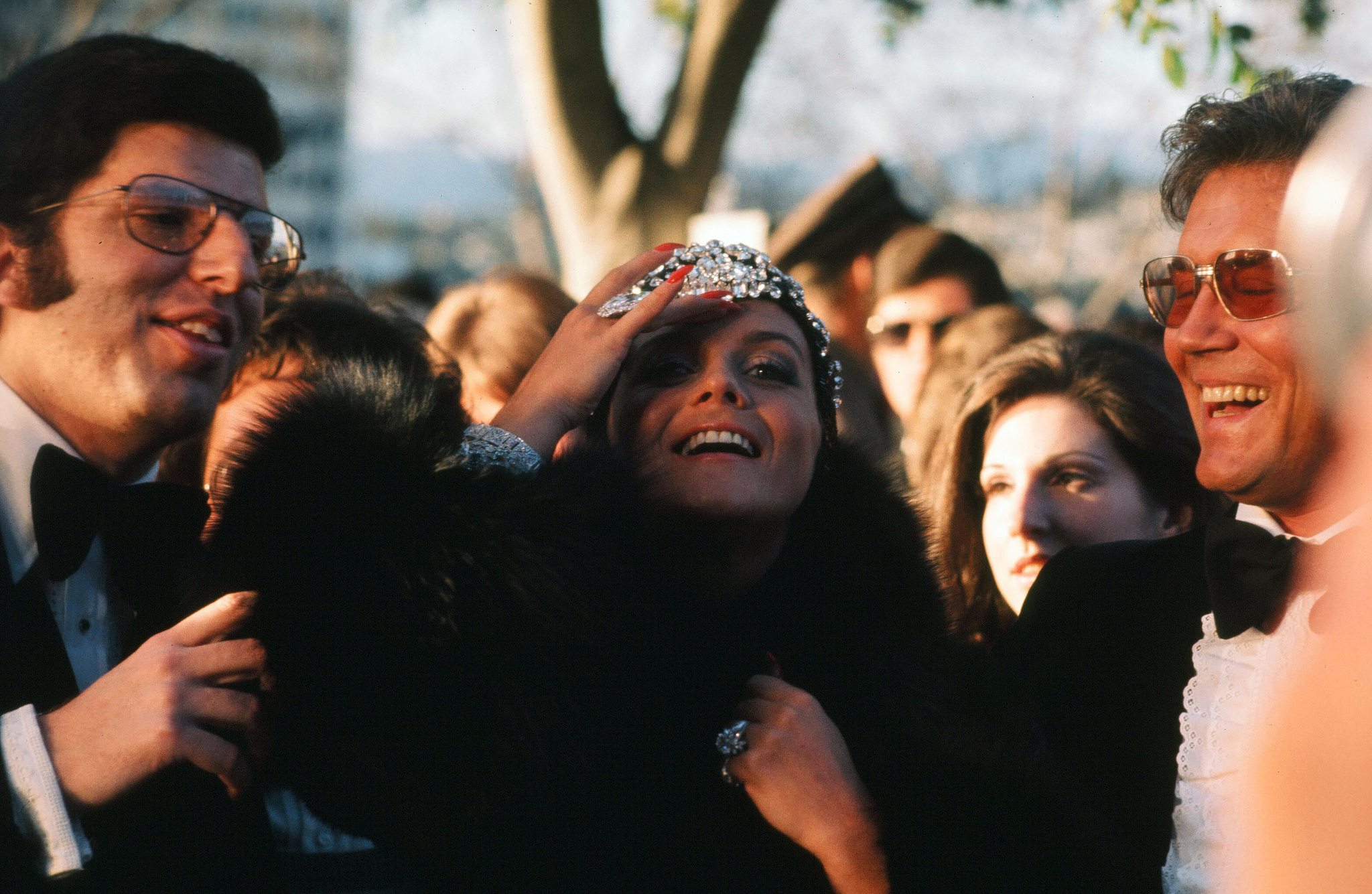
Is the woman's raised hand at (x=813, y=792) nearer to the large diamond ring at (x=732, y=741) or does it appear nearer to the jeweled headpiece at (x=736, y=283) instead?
the large diamond ring at (x=732, y=741)

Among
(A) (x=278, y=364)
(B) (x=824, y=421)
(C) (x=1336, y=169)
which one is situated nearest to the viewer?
(C) (x=1336, y=169)

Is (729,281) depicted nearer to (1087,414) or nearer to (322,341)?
(322,341)

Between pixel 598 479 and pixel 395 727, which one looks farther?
pixel 598 479

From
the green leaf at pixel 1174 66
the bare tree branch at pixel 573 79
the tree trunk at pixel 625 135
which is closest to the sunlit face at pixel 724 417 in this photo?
the green leaf at pixel 1174 66

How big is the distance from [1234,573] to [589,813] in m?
1.22

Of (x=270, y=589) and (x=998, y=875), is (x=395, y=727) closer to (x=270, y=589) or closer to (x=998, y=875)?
(x=270, y=589)

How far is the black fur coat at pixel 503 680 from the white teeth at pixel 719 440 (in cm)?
26

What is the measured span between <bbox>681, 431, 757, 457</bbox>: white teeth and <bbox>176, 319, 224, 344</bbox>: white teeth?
92 cm

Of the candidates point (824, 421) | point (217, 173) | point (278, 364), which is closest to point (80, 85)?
point (217, 173)

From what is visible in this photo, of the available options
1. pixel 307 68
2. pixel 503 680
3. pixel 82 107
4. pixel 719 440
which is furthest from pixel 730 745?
pixel 307 68

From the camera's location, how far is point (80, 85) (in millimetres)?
2221

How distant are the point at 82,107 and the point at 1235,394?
7.18 feet

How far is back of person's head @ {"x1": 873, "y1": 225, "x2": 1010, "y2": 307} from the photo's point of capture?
5.21 m

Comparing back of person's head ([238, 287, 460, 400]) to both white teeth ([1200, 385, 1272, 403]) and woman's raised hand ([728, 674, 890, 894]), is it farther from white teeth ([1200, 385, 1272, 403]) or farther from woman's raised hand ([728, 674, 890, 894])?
white teeth ([1200, 385, 1272, 403])
